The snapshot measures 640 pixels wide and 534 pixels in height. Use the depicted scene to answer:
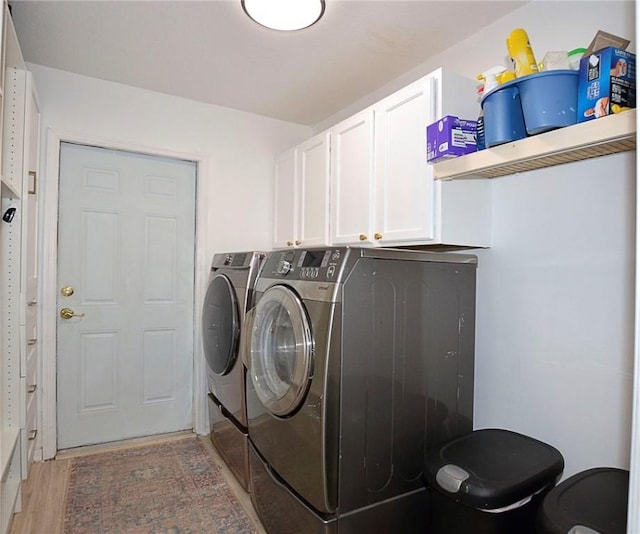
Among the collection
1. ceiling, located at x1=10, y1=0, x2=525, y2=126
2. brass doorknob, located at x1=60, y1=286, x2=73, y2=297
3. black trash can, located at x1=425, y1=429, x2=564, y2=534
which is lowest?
black trash can, located at x1=425, y1=429, x2=564, y2=534

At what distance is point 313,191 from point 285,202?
1.38 ft

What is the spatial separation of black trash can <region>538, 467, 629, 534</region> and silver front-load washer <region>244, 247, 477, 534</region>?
23.0 inches

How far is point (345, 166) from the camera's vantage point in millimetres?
2441

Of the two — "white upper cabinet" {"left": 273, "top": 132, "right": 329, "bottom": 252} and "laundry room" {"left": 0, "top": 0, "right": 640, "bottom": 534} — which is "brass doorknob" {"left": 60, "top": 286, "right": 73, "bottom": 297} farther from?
"white upper cabinet" {"left": 273, "top": 132, "right": 329, "bottom": 252}

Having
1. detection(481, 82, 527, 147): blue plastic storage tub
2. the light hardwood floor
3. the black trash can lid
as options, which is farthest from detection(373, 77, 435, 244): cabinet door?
the light hardwood floor

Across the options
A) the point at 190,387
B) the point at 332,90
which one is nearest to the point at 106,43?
the point at 332,90

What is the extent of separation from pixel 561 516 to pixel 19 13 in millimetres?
2978

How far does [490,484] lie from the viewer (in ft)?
4.50

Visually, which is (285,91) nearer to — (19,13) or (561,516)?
(19,13)

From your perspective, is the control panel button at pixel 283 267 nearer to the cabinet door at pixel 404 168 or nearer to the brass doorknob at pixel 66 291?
the cabinet door at pixel 404 168

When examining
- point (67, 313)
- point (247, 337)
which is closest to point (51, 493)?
point (67, 313)

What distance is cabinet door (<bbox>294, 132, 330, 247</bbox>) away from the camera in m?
2.62

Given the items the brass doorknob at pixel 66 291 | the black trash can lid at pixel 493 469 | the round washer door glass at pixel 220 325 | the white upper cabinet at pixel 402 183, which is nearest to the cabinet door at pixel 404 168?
the white upper cabinet at pixel 402 183

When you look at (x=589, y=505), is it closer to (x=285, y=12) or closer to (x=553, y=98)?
(x=553, y=98)
